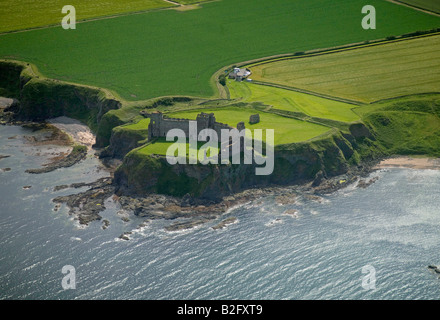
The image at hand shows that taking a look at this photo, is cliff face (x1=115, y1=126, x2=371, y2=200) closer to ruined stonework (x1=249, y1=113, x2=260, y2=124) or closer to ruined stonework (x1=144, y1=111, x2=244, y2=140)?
ruined stonework (x1=144, y1=111, x2=244, y2=140)

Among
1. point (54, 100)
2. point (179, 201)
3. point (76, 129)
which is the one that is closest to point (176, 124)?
point (179, 201)

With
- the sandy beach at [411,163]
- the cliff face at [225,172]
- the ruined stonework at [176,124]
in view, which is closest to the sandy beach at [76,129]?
the ruined stonework at [176,124]

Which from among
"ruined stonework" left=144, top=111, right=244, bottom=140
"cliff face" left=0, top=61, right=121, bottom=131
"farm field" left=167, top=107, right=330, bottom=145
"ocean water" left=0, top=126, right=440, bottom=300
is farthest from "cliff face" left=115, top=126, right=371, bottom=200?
"cliff face" left=0, top=61, right=121, bottom=131

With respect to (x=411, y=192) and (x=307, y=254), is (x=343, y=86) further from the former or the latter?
A: (x=307, y=254)

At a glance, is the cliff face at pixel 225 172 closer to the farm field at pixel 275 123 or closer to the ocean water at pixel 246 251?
the farm field at pixel 275 123

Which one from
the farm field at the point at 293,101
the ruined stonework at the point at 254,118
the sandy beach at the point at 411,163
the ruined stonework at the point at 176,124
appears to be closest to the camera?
the ruined stonework at the point at 176,124

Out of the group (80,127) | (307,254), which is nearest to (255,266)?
(307,254)

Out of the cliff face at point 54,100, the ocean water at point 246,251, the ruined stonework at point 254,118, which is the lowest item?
the ocean water at point 246,251
